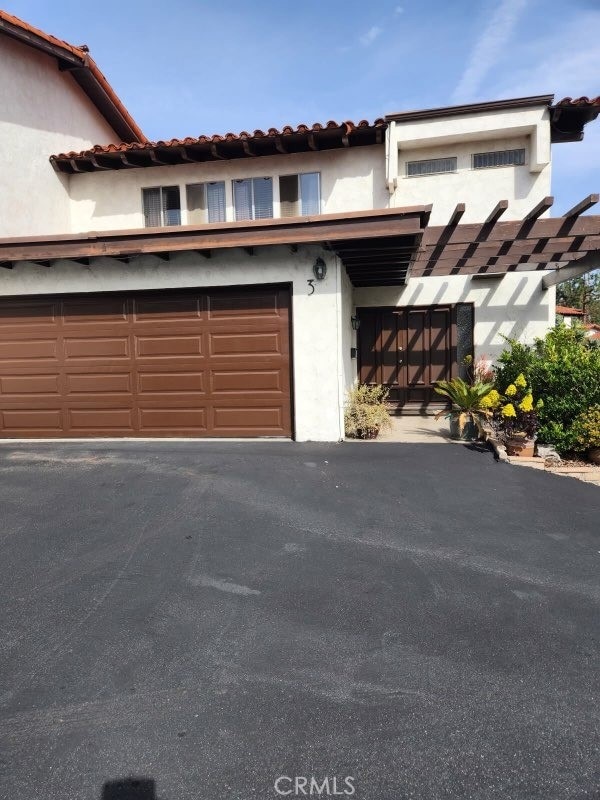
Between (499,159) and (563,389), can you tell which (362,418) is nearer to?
(563,389)

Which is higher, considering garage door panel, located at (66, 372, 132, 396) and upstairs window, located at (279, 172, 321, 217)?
upstairs window, located at (279, 172, 321, 217)

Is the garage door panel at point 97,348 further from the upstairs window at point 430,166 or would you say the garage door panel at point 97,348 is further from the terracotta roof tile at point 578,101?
the terracotta roof tile at point 578,101

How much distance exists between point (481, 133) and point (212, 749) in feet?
37.5

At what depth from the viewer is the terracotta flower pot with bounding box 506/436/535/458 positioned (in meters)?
6.91

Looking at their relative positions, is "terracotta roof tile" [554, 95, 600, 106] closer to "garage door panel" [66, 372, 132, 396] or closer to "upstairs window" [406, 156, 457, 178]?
"upstairs window" [406, 156, 457, 178]

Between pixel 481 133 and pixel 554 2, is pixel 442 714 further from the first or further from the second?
pixel 481 133

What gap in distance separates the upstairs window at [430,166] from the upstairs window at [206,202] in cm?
421

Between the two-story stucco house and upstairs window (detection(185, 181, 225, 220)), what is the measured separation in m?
0.03

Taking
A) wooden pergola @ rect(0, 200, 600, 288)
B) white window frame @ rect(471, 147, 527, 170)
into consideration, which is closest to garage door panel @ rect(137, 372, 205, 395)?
wooden pergola @ rect(0, 200, 600, 288)

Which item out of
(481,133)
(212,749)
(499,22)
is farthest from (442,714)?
(481,133)

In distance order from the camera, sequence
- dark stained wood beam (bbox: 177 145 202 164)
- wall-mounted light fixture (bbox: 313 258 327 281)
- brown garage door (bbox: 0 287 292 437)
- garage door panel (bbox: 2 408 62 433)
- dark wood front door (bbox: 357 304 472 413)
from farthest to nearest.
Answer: dark wood front door (bbox: 357 304 472 413), dark stained wood beam (bbox: 177 145 202 164), garage door panel (bbox: 2 408 62 433), brown garage door (bbox: 0 287 292 437), wall-mounted light fixture (bbox: 313 258 327 281)

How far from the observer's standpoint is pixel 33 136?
1020 centimetres

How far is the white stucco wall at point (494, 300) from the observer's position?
10555mm

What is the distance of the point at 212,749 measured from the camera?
204cm
